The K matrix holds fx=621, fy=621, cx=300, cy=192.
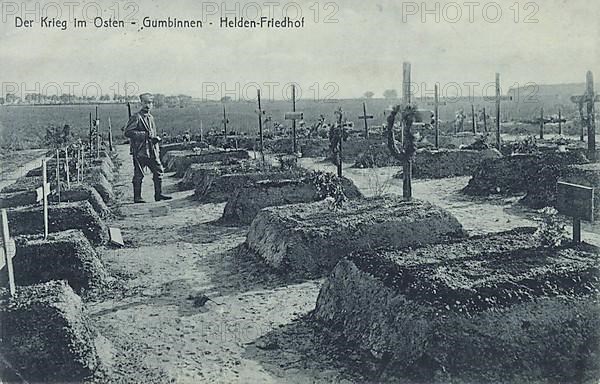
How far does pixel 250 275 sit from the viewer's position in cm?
857

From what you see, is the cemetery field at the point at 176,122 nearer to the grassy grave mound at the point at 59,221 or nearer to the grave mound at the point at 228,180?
the grave mound at the point at 228,180

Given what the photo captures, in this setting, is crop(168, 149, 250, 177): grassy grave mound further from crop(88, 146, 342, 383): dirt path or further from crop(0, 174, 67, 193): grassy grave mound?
crop(88, 146, 342, 383): dirt path

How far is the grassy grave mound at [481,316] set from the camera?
4.82 meters

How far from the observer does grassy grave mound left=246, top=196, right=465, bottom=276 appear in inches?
336

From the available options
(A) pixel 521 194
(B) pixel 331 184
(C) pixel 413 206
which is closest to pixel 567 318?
(C) pixel 413 206

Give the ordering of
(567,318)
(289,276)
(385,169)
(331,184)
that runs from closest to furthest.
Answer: (567,318), (289,276), (331,184), (385,169)

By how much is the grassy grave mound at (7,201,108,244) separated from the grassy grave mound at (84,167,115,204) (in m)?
4.52

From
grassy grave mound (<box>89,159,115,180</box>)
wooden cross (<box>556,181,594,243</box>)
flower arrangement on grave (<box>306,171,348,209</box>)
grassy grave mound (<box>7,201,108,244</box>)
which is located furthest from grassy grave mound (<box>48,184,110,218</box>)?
wooden cross (<box>556,181,594,243</box>)

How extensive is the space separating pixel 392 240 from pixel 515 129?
3357 cm

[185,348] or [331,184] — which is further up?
[331,184]

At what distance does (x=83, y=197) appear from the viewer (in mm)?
13234

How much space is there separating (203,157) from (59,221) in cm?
1152

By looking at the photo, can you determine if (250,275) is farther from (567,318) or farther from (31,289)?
(567,318)

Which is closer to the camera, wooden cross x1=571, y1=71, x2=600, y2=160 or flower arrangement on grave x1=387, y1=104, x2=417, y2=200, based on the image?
flower arrangement on grave x1=387, y1=104, x2=417, y2=200
